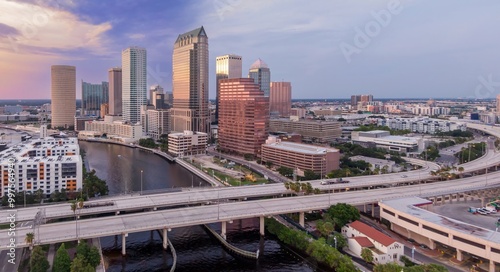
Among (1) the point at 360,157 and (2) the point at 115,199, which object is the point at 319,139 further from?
(2) the point at 115,199

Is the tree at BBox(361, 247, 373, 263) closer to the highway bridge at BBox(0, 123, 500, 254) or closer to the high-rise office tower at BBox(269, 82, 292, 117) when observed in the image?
the highway bridge at BBox(0, 123, 500, 254)

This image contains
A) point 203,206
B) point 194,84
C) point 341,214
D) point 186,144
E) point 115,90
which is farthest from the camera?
point 115,90

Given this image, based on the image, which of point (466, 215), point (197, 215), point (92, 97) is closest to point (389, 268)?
point (466, 215)

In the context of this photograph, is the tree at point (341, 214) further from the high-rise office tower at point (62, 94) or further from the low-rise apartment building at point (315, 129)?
the high-rise office tower at point (62, 94)

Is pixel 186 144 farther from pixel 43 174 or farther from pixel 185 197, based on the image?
pixel 185 197

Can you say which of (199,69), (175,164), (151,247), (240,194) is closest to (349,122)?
(199,69)
